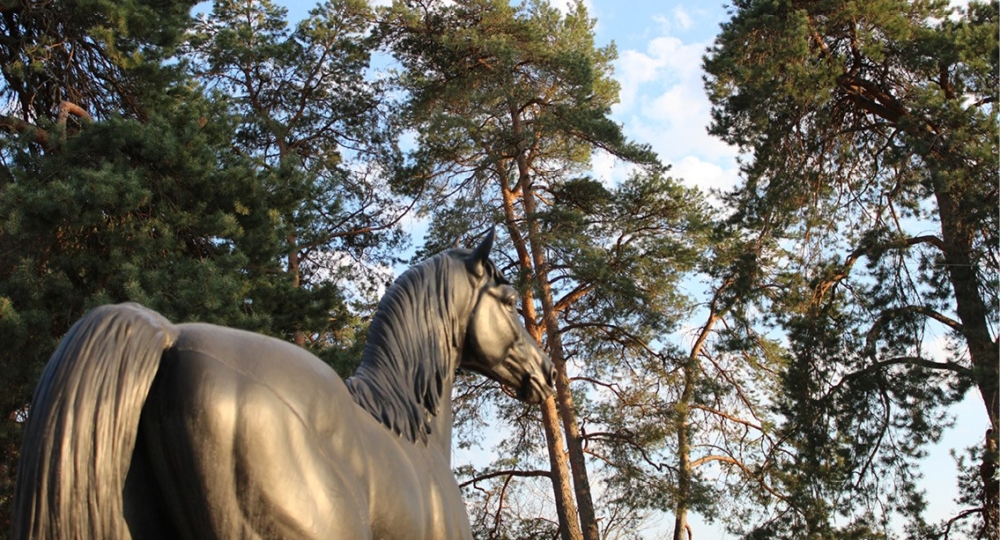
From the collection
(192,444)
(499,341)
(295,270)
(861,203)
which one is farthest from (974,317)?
(192,444)

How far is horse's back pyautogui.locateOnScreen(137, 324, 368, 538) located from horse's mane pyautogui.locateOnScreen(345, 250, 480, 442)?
0.51 m

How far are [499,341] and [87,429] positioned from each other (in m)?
1.60

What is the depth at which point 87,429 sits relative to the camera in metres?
2.24

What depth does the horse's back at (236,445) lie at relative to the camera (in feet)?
7.57

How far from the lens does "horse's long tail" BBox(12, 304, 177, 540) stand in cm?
219

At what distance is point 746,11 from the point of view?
1347cm

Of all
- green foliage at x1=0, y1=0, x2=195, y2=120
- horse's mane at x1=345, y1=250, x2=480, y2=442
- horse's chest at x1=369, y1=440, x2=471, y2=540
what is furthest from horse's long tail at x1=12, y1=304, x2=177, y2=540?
green foliage at x1=0, y1=0, x2=195, y2=120

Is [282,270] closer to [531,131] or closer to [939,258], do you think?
[531,131]

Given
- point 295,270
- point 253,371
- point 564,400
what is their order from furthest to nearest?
point 564,400
point 295,270
point 253,371

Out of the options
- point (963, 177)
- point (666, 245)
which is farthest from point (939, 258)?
point (666, 245)

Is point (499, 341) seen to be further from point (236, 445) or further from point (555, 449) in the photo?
point (555, 449)

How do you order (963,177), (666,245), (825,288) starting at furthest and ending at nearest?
(666,245) < (825,288) < (963,177)

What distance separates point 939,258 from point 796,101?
2.74 meters

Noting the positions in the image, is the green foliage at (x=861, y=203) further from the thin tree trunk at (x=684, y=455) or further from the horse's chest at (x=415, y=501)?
the horse's chest at (x=415, y=501)
